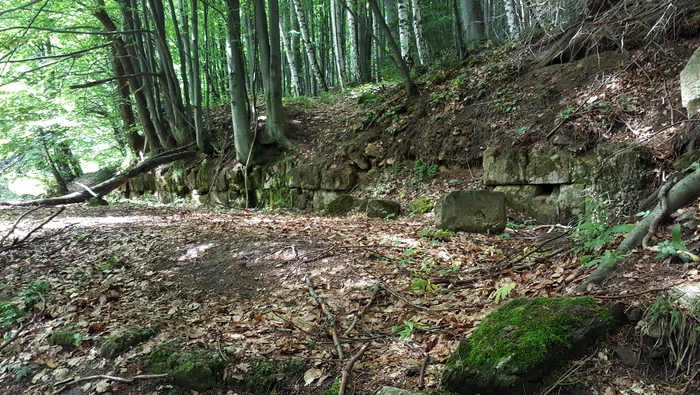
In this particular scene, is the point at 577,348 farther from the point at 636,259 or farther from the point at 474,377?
the point at 636,259

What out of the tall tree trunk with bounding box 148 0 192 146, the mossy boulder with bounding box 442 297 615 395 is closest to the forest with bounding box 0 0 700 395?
the mossy boulder with bounding box 442 297 615 395

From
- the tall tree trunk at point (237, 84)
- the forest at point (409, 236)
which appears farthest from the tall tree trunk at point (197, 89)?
the tall tree trunk at point (237, 84)

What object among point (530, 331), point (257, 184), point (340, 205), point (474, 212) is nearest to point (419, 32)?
point (340, 205)

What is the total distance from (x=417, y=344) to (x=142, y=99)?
13254mm

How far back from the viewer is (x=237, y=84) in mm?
10859

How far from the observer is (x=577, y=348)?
7.22 ft

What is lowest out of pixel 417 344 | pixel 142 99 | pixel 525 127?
pixel 417 344

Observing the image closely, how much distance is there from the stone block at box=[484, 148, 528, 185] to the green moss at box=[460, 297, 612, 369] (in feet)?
14.0

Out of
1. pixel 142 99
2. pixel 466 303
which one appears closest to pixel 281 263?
pixel 466 303

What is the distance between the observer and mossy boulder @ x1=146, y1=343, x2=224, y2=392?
2.79 m

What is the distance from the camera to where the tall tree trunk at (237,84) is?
10.4 m

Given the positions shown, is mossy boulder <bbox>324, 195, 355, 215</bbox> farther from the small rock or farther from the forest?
the small rock

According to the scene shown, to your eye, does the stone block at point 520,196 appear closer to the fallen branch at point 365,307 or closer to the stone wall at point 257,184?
the fallen branch at point 365,307

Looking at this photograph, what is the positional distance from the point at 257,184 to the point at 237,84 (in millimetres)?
2827
